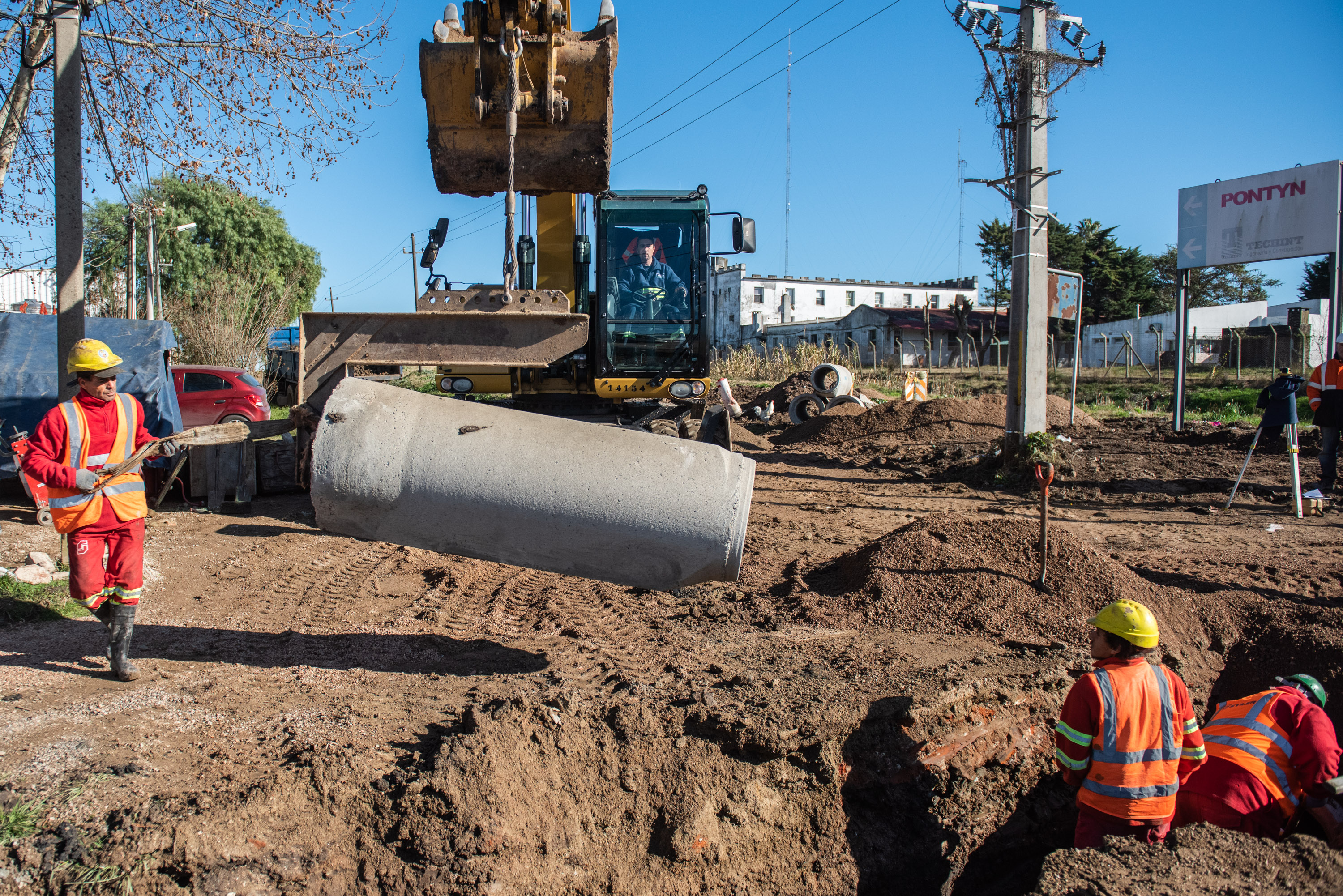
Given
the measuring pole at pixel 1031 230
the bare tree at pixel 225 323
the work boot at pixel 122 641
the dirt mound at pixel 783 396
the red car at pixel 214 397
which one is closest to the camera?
the work boot at pixel 122 641

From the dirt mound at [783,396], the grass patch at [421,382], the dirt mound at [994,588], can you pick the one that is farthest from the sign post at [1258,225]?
the grass patch at [421,382]

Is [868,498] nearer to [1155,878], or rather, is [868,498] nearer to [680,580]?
[680,580]

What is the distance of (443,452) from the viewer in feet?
13.7

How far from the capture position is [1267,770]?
353 cm

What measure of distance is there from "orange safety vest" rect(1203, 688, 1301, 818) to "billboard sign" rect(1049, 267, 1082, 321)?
7.36m

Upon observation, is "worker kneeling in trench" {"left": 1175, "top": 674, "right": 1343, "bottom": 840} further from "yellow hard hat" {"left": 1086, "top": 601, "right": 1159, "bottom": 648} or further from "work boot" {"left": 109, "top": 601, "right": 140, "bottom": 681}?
Answer: "work boot" {"left": 109, "top": 601, "right": 140, "bottom": 681}

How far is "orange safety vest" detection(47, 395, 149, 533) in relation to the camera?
4.20 metres

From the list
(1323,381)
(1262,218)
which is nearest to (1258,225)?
(1262,218)

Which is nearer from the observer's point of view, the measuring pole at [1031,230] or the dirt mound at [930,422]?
the measuring pole at [1031,230]

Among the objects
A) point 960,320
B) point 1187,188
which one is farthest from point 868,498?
point 960,320

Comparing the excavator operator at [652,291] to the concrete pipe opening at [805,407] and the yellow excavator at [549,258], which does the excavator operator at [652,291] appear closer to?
the yellow excavator at [549,258]

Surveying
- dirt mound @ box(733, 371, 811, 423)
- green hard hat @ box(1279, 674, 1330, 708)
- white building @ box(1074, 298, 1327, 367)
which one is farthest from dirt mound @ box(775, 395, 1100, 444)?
white building @ box(1074, 298, 1327, 367)

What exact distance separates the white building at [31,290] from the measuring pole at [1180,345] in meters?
14.5

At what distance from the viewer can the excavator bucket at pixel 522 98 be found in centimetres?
592
